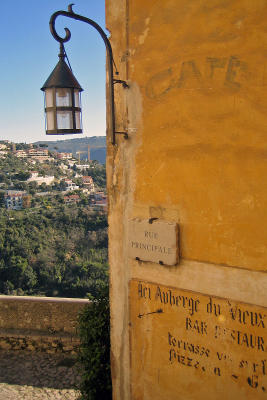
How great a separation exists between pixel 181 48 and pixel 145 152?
930 millimetres

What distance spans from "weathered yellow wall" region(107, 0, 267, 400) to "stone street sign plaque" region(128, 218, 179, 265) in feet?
0.24

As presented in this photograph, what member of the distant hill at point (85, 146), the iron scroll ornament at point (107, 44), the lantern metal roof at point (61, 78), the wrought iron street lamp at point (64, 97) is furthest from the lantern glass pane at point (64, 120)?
the distant hill at point (85, 146)

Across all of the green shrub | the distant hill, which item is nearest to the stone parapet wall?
the green shrub

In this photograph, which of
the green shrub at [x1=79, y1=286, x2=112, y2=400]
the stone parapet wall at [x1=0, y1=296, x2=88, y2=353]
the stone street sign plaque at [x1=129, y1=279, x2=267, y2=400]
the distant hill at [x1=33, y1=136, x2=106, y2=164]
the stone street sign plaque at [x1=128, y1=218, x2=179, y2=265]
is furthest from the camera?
the distant hill at [x1=33, y1=136, x2=106, y2=164]

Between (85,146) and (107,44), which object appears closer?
(107,44)

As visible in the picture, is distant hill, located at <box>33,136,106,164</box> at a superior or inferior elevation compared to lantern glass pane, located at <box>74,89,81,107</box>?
superior

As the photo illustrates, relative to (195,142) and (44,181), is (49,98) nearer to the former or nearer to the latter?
(195,142)

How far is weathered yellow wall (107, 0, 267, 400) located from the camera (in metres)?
2.70

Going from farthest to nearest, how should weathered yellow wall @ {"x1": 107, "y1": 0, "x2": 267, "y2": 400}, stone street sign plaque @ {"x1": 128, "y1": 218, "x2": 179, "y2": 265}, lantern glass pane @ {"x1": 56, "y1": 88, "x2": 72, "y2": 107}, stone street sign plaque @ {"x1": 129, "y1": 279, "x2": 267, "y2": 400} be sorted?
lantern glass pane @ {"x1": 56, "y1": 88, "x2": 72, "y2": 107}, stone street sign plaque @ {"x1": 128, "y1": 218, "x2": 179, "y2": 265}, stone street sign plaque @ {"x1": 129, "y1": 279, "x2": 267, "y2": 400}, weathered yellow wall @ {"x1": 107, "y1": 0, "x2": 267, "y2": 400}

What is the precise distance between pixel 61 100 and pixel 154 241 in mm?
1538

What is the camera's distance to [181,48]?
116 inches

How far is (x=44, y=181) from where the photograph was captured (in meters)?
39.2

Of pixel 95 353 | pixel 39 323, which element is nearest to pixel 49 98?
pixel 95 353

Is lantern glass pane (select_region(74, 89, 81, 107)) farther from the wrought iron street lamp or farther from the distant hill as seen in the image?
the distant hill
